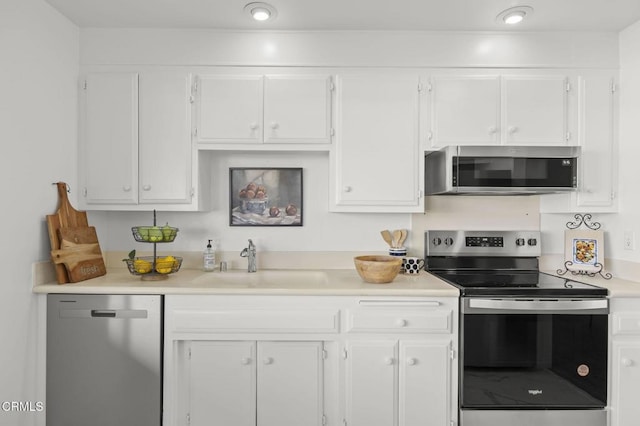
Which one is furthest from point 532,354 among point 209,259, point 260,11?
point 260,11

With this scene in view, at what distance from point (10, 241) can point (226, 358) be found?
121 centimetres

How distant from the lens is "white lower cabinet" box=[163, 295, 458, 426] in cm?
193

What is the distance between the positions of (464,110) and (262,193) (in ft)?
4.60

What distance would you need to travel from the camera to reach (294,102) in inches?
Answer: 89.4

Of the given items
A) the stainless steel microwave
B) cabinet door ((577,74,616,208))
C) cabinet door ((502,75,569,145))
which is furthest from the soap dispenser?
cabinet door ((577,74,616,208))

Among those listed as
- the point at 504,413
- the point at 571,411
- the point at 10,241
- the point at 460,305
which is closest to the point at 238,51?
the point at 10,241

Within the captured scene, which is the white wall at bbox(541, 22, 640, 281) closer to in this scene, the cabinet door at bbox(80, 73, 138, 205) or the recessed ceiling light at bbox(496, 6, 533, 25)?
the recessed ceiling light at bbox(496, 6, 533, 25)

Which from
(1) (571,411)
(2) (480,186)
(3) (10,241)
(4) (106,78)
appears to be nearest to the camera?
(3) (10,241)

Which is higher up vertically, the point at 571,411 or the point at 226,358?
the point at 226,358

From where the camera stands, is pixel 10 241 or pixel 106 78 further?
pixel 106 78

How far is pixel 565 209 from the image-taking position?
235 cm

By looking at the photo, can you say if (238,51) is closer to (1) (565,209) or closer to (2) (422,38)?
(2) (422,38)

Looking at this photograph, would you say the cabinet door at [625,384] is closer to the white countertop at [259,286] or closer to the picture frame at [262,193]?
the white countertop at [259,286]

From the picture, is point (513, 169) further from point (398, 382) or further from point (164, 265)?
point (164, 265)
